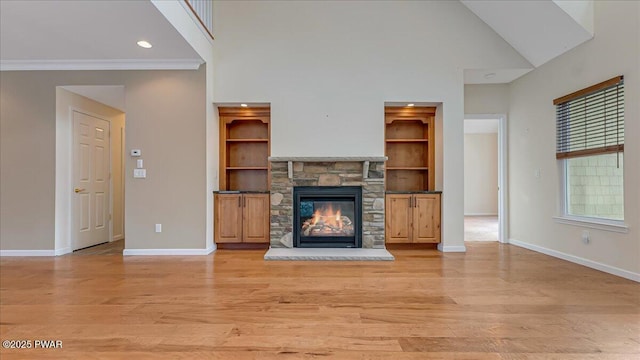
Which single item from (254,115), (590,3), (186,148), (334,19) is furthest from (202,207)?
(590,3)

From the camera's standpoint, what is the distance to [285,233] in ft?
15.3

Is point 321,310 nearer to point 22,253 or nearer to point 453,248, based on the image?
point 453,248

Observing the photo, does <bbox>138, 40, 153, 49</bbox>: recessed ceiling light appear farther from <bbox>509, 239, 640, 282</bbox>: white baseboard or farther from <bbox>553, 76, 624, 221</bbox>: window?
<bbox>509, 239, 640, 282</bbox>: white baseboard

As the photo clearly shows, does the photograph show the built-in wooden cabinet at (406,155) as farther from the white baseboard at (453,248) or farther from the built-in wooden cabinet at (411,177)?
the white baseboard at (453,248)

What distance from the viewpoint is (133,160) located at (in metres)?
4.46

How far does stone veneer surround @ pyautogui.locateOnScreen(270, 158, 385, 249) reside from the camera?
4.66m

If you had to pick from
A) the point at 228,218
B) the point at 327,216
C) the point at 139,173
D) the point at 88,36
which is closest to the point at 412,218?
the point at 327,216

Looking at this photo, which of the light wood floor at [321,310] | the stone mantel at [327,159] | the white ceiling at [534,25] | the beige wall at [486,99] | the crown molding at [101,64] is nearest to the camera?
the light wood floor at [321,310]

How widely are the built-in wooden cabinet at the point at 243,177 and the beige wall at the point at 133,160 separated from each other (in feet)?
1.28

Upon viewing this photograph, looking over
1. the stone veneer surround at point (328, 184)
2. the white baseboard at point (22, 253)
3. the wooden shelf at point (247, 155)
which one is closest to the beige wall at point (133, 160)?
the white baseboard at point (22, 253)

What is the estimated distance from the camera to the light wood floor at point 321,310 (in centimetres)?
191

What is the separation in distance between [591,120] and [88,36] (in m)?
5.71

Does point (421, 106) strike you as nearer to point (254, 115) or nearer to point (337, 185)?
point (337, 185)

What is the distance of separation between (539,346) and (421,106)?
366 cm
